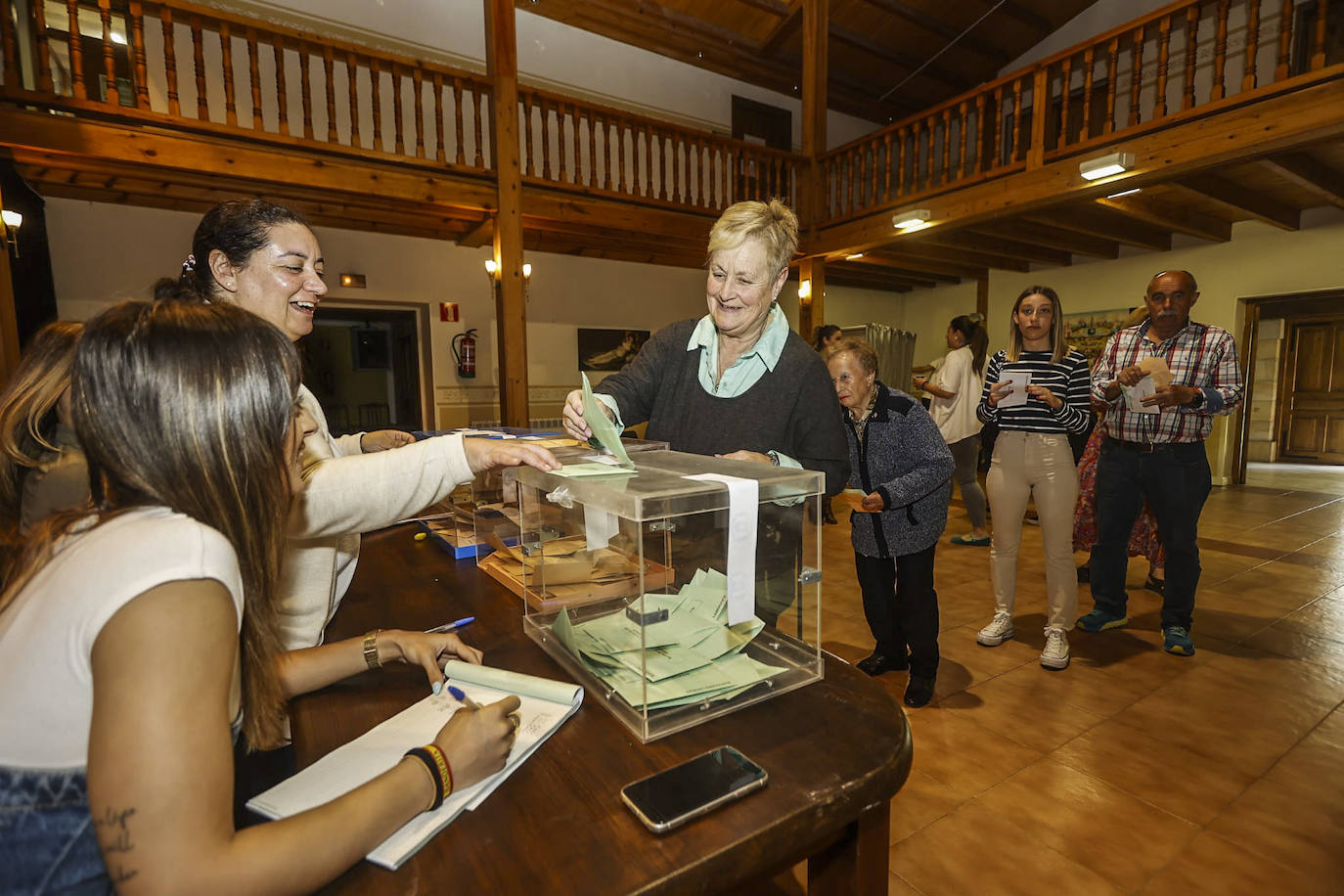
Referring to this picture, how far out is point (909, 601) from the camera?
2441 millimetres

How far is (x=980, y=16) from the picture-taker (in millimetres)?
7875

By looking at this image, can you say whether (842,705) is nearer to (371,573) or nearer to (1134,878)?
(371,573)

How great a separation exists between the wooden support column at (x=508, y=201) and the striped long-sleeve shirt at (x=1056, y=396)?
3.88 m

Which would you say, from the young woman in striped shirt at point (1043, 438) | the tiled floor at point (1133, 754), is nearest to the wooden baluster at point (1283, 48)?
the young woman in striped shirt at point (1043, 438)

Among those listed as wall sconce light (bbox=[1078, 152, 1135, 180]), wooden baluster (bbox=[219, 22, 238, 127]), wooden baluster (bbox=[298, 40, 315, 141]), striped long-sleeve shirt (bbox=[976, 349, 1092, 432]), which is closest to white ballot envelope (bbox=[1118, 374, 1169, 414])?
striped long-sleeve shirt (bbox=[976, 349, 1092, 432])

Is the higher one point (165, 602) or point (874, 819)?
point (165, 602)

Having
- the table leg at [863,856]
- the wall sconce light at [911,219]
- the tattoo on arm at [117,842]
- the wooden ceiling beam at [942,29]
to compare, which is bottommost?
the table leg at [863,856]

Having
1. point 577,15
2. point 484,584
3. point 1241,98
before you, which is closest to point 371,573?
point 484,584

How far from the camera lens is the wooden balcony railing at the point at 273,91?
4082mm

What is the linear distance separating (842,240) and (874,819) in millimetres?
6809

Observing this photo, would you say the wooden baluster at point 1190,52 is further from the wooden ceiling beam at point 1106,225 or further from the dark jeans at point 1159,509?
the dark jeans at point 1159,509

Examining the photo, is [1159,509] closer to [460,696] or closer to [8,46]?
[460,696]

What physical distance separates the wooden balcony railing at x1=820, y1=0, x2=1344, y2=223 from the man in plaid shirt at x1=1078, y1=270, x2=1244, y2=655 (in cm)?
179

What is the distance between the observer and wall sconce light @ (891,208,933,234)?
5.83m
